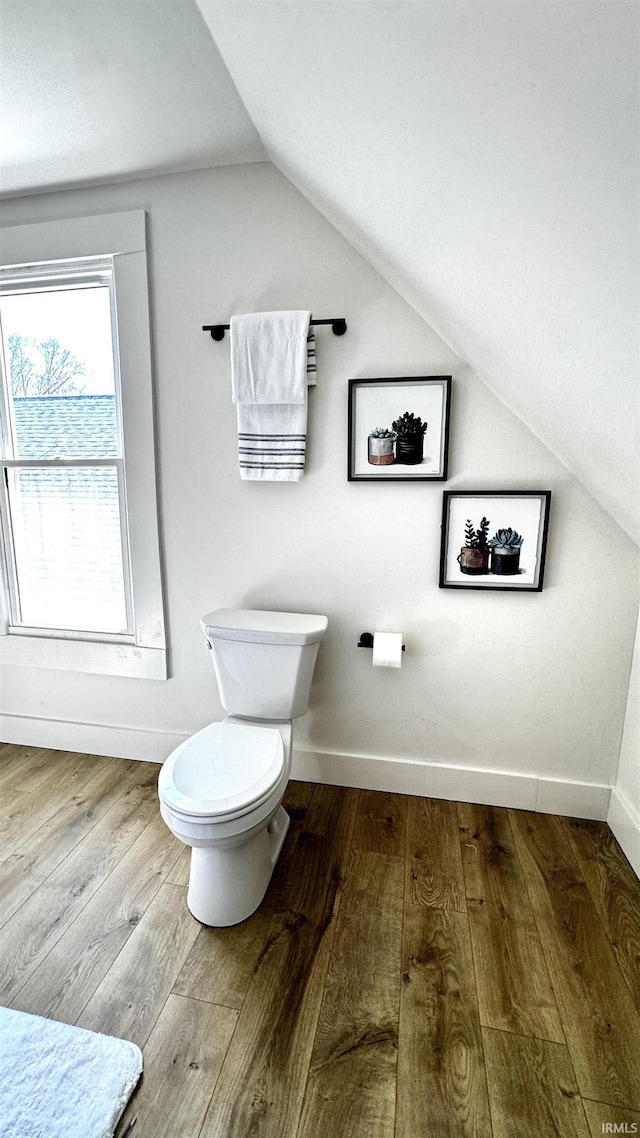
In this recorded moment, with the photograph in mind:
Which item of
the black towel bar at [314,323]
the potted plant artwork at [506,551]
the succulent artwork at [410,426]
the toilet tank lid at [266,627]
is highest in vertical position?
the black towel bar at [314,323]

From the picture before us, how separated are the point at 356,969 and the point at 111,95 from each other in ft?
8.05

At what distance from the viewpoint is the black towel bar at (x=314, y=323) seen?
5.74 ft

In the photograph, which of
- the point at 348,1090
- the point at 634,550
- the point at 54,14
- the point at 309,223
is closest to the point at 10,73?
the point at 54,14

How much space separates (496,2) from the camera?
1.79ft

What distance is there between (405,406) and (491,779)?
1418mm

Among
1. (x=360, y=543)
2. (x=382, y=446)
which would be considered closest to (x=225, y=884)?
(x=360, y=543)

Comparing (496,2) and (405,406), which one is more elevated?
(496,2)

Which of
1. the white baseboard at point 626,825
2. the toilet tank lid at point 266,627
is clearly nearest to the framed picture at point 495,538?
the toilet tank lid at point 266,627

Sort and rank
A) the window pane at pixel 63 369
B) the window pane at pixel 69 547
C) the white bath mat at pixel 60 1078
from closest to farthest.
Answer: the white bath mat at pixel 60 1078
the window pane at pixel 63 369
the window pane at pixel 69 547

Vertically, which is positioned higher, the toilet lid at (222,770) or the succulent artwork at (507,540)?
the succulent artwork at (507,540)

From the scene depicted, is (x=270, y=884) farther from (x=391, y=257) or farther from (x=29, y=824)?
(x=391, y=257)

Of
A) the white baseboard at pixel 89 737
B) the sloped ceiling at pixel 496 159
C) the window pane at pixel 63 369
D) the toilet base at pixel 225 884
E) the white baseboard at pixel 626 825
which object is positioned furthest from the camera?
the white baseboard at pixel 89 737

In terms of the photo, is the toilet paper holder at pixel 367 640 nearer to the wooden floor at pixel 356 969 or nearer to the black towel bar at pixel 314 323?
the wooden floor at pixel 356 969

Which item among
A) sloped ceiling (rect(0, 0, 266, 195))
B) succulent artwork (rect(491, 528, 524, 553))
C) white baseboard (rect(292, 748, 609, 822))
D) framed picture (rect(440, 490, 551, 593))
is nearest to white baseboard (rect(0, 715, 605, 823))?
white baseboard (rect(292, 748, 609, 822))
